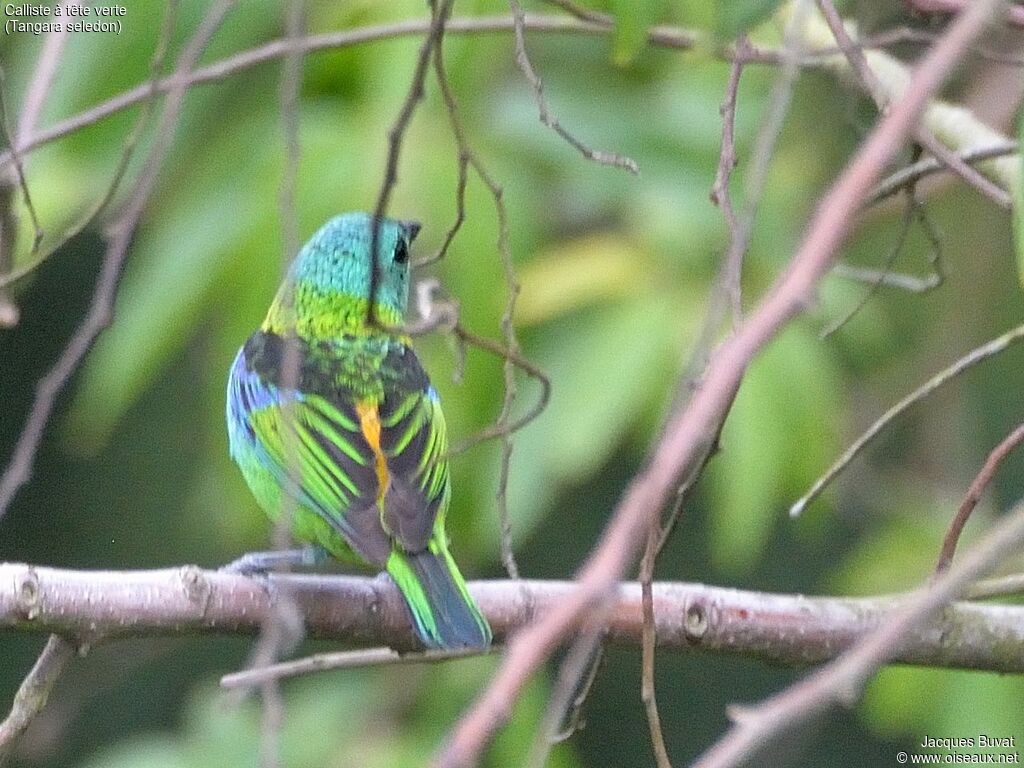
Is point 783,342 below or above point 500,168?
below

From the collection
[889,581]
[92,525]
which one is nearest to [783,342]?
[889,581]

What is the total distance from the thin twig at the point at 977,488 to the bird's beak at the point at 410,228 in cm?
163

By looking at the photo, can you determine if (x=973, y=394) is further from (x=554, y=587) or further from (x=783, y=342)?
(x=554, y=587)

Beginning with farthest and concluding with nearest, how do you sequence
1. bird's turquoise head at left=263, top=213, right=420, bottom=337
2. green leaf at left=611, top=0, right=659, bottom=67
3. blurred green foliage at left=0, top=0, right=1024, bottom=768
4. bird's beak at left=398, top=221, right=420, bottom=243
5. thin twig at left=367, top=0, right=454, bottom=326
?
1. blurred green foliage at left=0, top=0, right=1024, bottom=768
2. bird's turquoise head at left=263, top=213, right=420, bottom=337
3. bird's beak at left=398, top=221, right=420, bottom=243
4. green leaf at left=611, top=0, right=659, bottom=67
5. thin twig at left=367, top=0, right=454, bottom=326

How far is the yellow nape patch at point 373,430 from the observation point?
3206mm

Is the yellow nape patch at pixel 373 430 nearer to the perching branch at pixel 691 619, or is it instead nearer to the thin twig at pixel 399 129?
the perching branch at pixel 691 619

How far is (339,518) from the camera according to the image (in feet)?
10.1

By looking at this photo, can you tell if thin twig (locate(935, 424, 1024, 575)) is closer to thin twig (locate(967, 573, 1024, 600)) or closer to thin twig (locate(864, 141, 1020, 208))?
thin twig (locate(967, 573, 1024, 600))

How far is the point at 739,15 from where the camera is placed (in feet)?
7.09

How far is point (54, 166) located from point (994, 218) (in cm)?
302

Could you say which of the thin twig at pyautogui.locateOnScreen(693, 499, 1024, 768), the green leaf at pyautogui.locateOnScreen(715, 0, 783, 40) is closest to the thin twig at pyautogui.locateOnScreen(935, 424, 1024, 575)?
the green leaf at pyautogui.locateOnScreen(715, 0, 783, 40)

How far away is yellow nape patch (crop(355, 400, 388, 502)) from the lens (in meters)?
3.21

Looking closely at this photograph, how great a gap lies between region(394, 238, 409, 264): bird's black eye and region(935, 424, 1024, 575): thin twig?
65.0 inches

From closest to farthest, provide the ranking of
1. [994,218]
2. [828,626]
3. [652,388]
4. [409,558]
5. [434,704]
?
[828,626] < [409,558] < [652,388] < [434,704] < [994,218]
